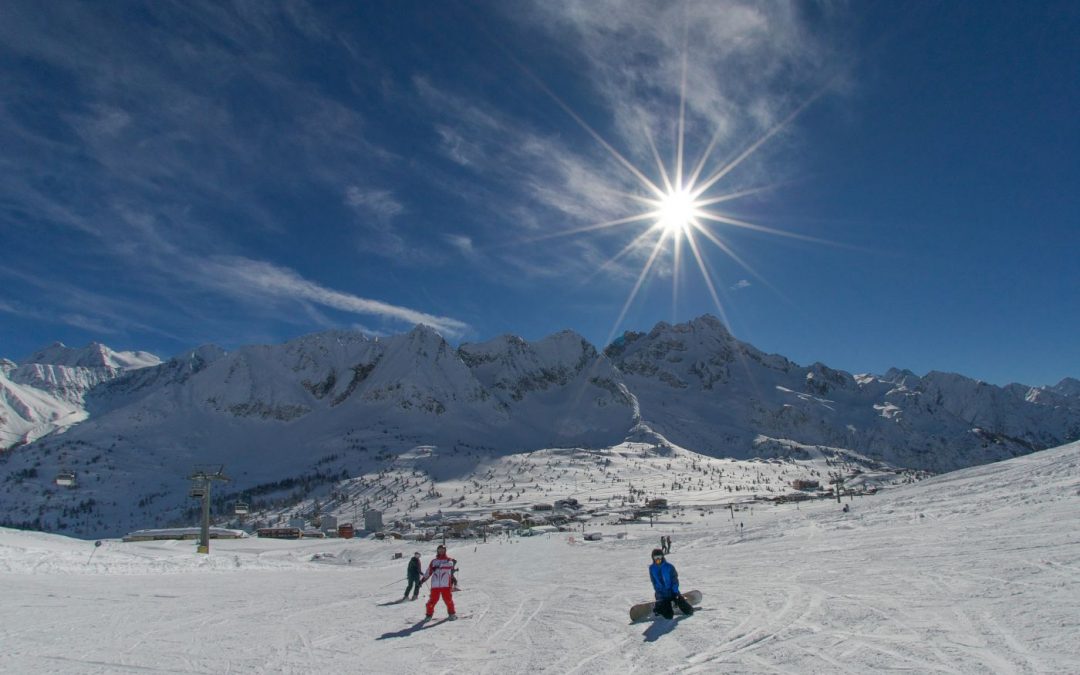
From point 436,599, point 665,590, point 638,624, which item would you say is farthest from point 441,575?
point 665,590

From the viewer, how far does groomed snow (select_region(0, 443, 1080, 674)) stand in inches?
332

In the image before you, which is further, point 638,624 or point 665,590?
point 665,590

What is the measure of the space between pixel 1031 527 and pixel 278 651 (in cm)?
1964

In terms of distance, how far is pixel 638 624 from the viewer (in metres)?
11.4

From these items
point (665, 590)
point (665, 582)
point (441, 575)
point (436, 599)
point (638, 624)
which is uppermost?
point (441, 575)

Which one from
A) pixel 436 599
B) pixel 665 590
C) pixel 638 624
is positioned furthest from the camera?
pixel 436 599

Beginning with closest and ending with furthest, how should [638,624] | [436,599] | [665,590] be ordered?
[638,624]
[665,590]
[436,599]

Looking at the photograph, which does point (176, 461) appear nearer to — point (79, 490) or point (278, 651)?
point (79, 490)

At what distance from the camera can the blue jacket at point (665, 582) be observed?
1159 cm

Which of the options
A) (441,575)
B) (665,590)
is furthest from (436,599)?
(665,590)

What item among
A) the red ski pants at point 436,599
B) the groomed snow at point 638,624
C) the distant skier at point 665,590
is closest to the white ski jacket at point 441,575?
the red ski pants at point 436,599

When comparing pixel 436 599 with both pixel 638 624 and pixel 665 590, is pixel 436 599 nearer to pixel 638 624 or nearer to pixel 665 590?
pixel 638 624

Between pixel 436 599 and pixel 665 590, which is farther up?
pixel 665 590

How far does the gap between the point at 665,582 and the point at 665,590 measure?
0.50 ft
